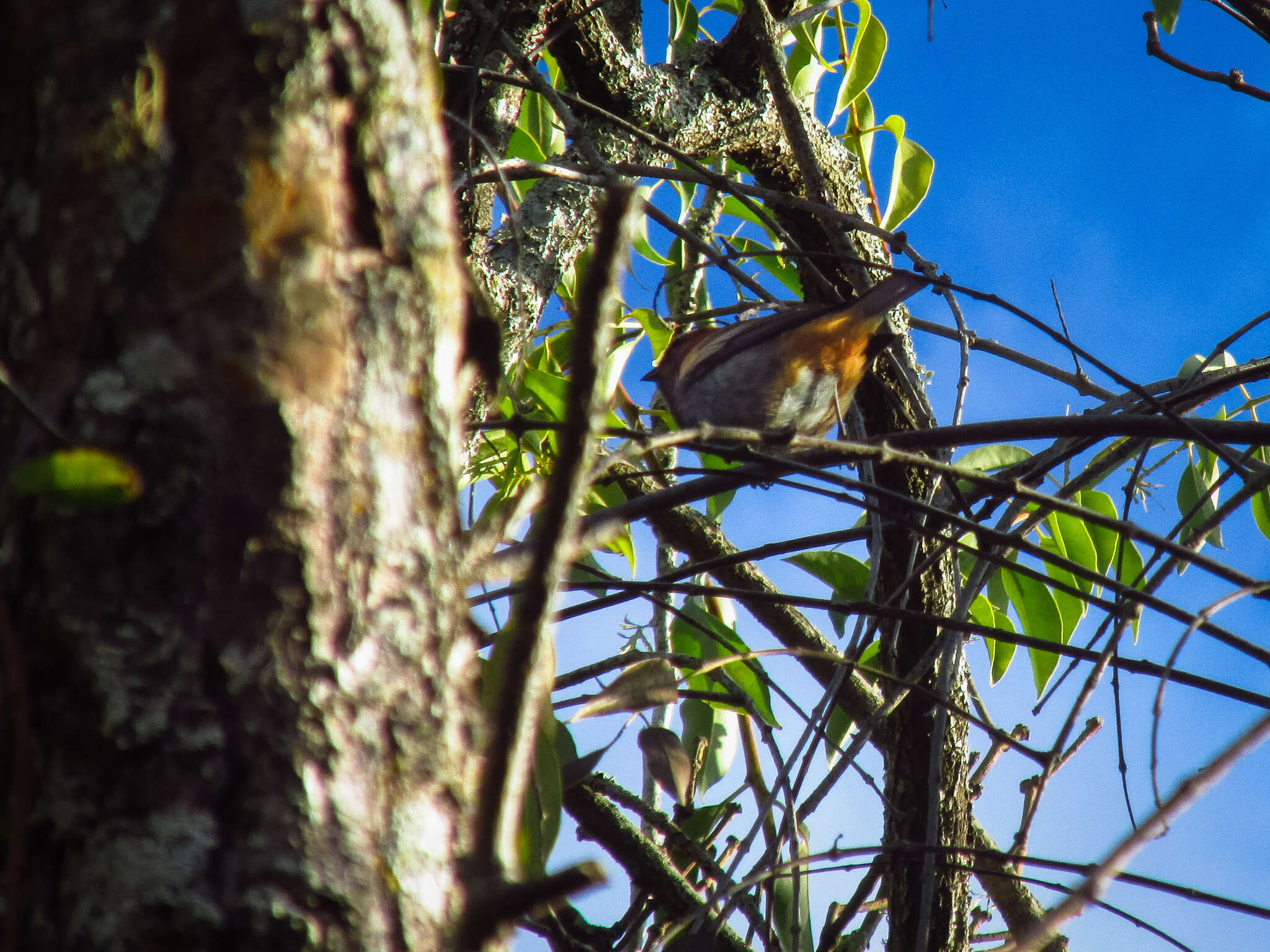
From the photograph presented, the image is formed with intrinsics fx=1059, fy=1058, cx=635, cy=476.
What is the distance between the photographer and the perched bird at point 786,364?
139 inches

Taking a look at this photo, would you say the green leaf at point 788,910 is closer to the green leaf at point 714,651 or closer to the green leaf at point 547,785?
the green leaf at point 714,651

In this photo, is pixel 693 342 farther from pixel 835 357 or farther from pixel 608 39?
pixel 608 39

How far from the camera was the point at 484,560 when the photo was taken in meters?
0.90

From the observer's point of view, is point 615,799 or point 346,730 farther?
point 615,799

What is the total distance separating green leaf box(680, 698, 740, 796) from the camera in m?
3.13

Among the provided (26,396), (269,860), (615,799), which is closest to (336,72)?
(26,396)

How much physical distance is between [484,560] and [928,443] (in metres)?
1.23

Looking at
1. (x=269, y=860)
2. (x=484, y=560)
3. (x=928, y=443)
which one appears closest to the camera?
(x=269, y=860)

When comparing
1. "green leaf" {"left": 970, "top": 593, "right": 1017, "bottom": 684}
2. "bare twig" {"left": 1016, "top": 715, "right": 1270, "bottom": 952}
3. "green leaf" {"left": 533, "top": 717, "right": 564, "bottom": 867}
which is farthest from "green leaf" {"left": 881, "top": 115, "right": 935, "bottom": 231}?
"bare twig" {"left": 1016, "top": 715, "right": 1270, "bottom": 952}

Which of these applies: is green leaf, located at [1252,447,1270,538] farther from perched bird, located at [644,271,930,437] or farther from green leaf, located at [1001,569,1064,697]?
perched bird, located at [644,271,930,437]

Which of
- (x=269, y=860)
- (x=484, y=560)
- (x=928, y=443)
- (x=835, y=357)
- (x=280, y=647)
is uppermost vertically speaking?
(x=835, y=357)

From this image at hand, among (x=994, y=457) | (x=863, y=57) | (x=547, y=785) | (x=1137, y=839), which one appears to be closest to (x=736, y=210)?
(x=863, y=57)

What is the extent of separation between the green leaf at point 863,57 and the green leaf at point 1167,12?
0.92m

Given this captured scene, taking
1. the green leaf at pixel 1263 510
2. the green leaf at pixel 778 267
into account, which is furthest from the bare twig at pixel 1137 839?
the green leaf at pixel 778 267
